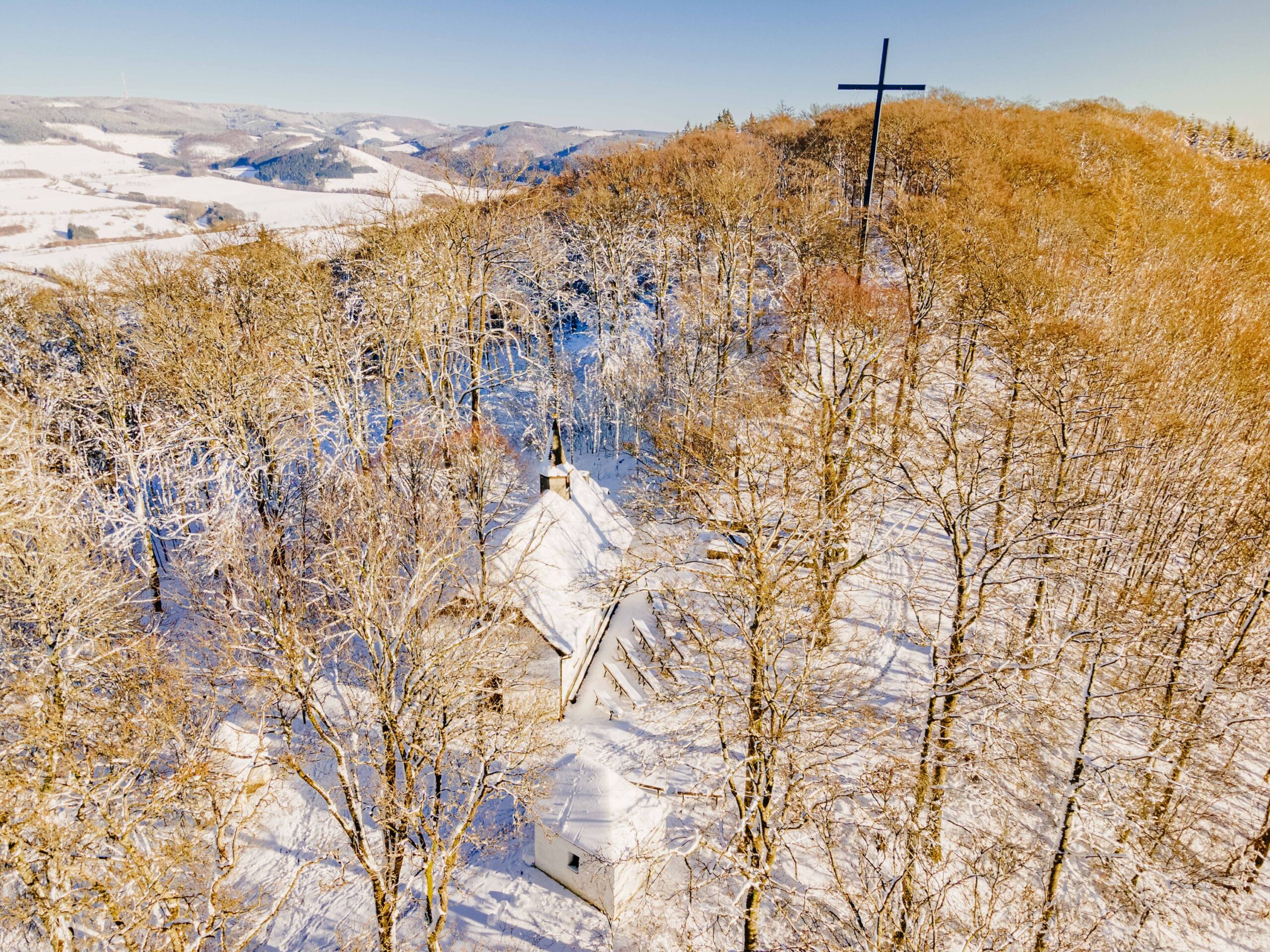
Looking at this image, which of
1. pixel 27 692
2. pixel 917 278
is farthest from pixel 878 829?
pixel 917 278

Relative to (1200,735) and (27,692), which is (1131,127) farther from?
(27,692)

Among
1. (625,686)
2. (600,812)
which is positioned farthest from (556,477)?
(600,812)

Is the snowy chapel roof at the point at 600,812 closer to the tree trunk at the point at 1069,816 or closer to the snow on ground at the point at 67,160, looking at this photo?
the tree trunk at the point at 1069,816

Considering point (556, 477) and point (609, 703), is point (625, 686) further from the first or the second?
point (556, 477)

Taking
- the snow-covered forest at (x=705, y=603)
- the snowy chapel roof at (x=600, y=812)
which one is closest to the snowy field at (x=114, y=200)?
the snow-covered forest at (x=705, y=603)

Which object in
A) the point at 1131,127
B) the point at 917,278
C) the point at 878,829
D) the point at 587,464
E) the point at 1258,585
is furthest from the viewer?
the point at 1131,127

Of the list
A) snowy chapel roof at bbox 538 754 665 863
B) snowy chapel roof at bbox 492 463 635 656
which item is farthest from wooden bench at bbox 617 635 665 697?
snowy chapel roof at bbox 538 754 665 863
